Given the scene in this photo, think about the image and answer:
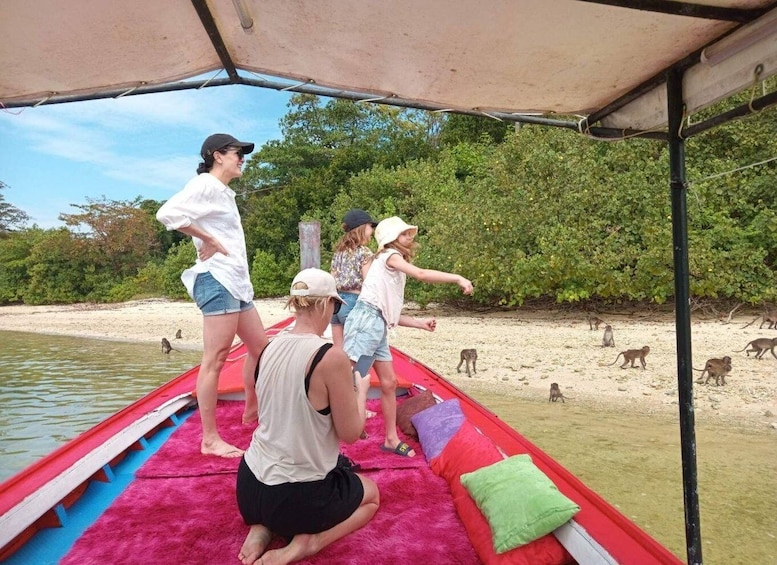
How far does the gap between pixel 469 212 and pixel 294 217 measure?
11314mm

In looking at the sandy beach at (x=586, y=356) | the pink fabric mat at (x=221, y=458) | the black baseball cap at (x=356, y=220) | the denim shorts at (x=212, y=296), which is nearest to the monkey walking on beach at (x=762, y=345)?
the sandy beach at (x=586, y=356)

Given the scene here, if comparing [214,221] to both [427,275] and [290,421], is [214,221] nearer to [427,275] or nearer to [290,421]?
[427,275]

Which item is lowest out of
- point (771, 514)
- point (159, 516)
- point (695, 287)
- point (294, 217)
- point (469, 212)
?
point (771, 514)

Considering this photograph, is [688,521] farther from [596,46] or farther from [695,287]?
[695,287]

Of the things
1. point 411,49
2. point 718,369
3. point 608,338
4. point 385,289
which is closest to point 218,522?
point 385,289

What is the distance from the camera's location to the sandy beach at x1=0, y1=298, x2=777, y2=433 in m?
6.96

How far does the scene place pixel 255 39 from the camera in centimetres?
214

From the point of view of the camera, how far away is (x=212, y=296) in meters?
2.80

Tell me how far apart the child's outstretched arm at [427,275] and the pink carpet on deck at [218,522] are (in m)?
0.95

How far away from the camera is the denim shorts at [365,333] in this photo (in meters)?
3.04

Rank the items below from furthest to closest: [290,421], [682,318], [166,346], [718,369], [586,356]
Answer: [166,346]
[586,356]
[718,369]
[682,318]
[290,421]

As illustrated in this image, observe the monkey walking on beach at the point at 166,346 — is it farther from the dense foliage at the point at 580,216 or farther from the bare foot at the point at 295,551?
the bare foot at the point at 295,551

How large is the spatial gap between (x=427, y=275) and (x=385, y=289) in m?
0.37

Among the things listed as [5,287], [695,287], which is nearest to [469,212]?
[695,287]
